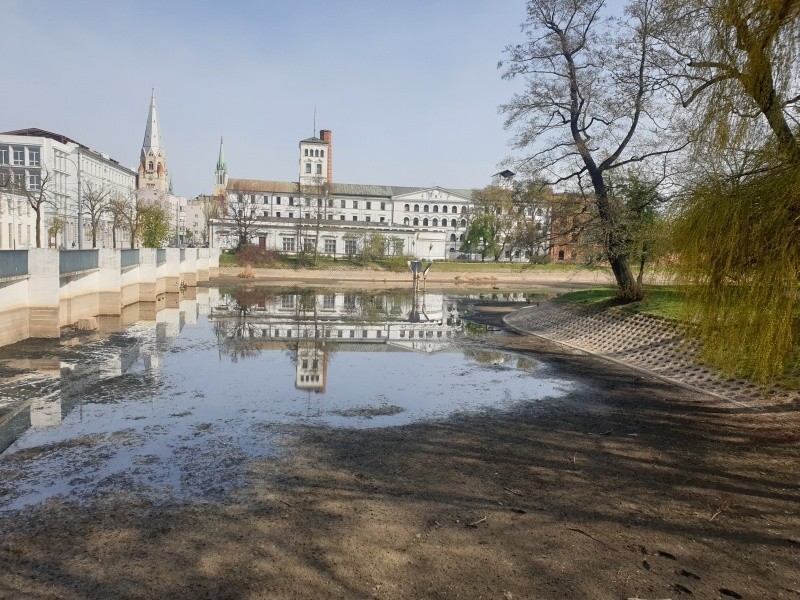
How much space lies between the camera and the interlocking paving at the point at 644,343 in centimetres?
1366

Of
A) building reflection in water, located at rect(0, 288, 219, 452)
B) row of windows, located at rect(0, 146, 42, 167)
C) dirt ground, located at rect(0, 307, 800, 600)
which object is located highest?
row of windows, located at rect(0, 146, 42, 167)

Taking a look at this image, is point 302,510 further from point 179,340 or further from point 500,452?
point 179,340

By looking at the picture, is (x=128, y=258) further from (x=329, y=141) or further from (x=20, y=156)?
(x=329, y=141)

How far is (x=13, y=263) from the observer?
65.4 feet

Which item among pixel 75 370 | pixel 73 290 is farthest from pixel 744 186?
pixel 73 290

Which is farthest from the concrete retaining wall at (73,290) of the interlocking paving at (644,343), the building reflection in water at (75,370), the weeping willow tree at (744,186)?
the weeping willow tree at (744,186)

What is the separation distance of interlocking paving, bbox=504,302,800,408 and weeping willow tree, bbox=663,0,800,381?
2159 millimetres

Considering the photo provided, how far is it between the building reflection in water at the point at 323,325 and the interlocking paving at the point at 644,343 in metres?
4.25

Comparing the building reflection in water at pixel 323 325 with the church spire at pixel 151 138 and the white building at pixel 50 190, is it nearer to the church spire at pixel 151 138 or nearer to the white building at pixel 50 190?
the white building at pixel 50 190

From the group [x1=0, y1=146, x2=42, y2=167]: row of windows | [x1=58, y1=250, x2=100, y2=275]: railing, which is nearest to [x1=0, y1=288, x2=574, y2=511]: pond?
[x1=58, y1=250, x2=100, y2=275]: railing

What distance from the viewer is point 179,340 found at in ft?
72.4

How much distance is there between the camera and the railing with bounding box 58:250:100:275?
23298 mm

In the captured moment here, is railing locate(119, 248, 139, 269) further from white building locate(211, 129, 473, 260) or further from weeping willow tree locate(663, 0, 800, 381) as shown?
white building locate(211, 129, 473, 260)

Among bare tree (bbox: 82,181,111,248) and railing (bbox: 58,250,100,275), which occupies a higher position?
bare tree (bbox: 82,181,111,248)
